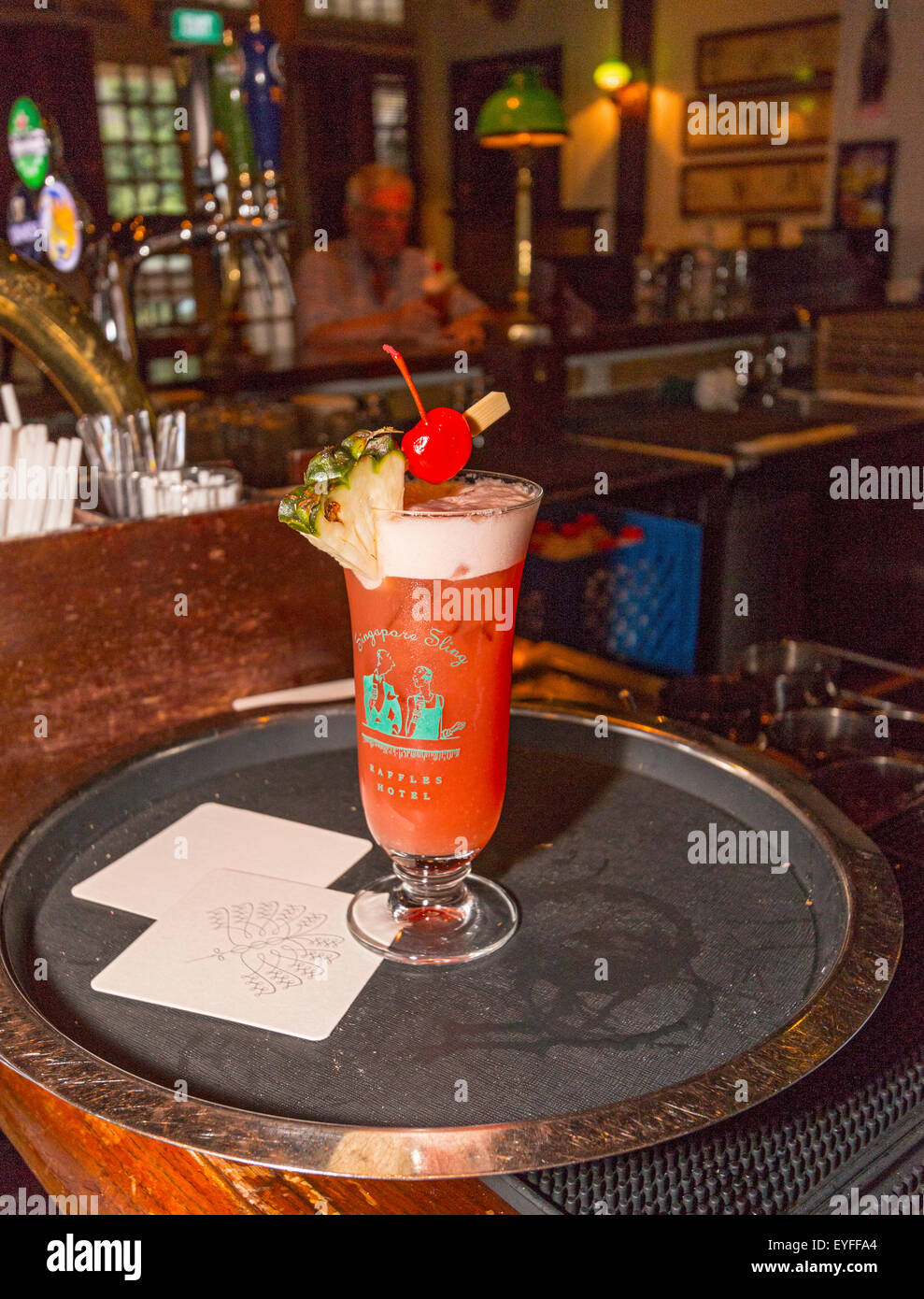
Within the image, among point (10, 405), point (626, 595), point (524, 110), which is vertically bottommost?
point (626, 595)

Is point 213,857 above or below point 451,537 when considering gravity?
below

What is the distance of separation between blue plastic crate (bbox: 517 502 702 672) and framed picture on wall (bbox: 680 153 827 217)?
20.0ft

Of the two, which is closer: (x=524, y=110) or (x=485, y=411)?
(x=485, y=411)

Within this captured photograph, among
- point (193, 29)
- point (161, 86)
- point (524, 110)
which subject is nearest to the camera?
point (193, 29)

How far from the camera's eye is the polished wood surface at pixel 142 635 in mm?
1478

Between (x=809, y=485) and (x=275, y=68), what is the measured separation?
253cm

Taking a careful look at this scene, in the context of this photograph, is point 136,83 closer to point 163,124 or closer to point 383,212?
point 163,124

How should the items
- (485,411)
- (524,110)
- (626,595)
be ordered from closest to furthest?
(485,411) < (626,595) < (524,110)

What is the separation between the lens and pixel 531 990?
0.97m

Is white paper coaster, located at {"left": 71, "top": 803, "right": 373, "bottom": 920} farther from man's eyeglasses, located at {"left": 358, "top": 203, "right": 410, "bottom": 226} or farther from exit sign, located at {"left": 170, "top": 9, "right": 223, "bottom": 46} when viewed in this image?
man's eyeglasses, located at {"left": 358, "top": 203, "right": 410, "bottom": 226}

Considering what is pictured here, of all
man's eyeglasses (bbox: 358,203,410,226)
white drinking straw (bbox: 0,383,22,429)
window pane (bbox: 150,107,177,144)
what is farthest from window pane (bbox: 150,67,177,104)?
white drinking straw (bbox: 0,383,22,429)

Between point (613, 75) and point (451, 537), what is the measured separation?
956 cm

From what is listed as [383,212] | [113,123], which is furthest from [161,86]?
[383,212]
